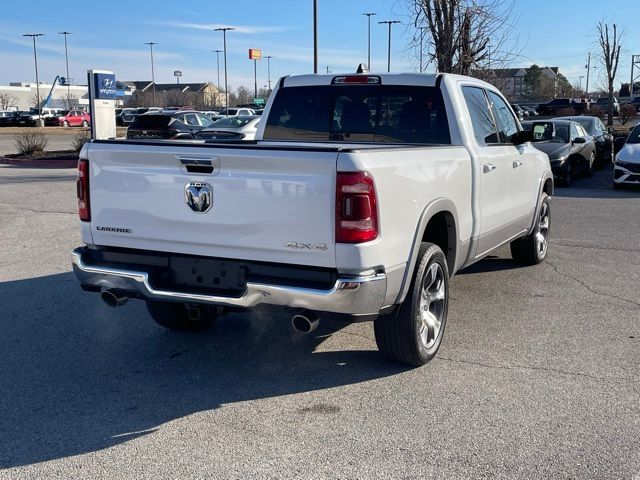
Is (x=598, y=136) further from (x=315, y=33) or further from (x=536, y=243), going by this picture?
(x=536, y=243)

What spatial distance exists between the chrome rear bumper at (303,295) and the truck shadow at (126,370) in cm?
25

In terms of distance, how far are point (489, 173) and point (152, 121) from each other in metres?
19.2

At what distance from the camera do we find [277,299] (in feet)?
13.4

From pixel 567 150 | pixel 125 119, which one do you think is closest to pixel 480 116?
pixel 567 150

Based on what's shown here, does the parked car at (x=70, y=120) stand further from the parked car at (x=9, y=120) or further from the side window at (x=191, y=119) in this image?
the side window at (x=191, y=119)

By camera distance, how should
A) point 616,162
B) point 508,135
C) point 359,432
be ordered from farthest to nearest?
point 616,162
point 508,135
point 359,432

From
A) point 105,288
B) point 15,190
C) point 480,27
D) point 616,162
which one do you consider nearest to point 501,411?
point 105,288

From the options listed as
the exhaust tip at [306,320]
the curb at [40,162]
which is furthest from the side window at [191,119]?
the exhaust tip at [306,320]

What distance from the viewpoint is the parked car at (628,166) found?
1455 centimetres

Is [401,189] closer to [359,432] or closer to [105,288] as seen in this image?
[359,432]

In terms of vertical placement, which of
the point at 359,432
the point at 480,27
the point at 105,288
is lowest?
the point at 359,432

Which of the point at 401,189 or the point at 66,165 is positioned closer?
the point at 401,189

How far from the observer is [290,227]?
4023mm

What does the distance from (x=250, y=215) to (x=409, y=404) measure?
152 cm
